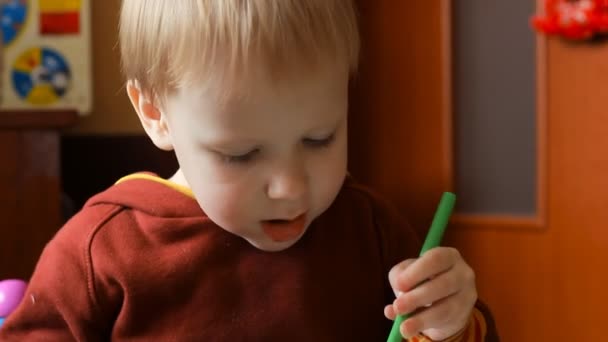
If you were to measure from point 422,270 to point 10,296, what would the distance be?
392mm

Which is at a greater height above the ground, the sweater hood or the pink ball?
the sweater hood

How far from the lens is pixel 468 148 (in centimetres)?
158

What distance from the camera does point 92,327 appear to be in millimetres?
705

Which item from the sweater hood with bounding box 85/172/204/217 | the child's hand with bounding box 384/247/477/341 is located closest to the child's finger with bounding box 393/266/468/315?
the child's hand with bounding box 384/247/477/341

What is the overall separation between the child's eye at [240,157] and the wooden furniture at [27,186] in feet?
2.77

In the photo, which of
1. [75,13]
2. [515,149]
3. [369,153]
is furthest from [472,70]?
[75,13]

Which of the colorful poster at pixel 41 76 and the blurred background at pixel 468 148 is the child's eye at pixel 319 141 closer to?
the blurred background at pixel 468 148

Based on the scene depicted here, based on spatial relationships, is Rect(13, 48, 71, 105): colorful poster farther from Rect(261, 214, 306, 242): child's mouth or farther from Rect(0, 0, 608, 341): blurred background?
Rect(261, 214, 306, 242): child's mouth

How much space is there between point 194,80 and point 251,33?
0.19ft

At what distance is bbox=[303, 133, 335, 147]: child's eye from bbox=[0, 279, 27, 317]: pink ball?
0.34 meters

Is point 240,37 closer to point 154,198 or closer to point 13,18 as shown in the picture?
point 154,198

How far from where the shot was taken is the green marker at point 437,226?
2.08ft

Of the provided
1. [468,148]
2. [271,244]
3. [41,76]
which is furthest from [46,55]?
[271,244]

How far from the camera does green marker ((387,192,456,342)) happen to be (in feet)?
2.08
